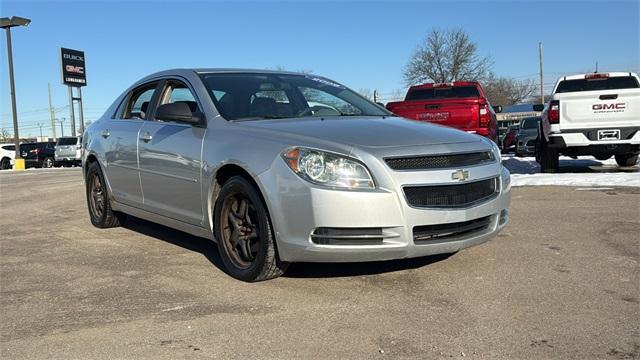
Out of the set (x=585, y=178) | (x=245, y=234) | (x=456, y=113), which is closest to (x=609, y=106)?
(x=585, y=178)

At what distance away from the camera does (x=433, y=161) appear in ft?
12.1

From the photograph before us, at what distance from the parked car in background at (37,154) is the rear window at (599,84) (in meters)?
28.2

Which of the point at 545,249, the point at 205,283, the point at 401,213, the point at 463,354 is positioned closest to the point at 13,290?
the point at 205,283

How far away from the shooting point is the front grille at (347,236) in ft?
11.5

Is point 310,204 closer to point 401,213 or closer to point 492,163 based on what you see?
point 401,213

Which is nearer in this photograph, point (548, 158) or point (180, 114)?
point (180, 114)

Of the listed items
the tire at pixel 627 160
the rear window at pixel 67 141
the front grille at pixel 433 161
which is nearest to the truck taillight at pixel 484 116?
the tire at pixel 627 160

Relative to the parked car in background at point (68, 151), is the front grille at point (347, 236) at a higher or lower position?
lower

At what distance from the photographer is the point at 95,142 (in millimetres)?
6219

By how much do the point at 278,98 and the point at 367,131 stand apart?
3.80 feet

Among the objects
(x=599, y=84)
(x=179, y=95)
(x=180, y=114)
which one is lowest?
(x=180, y=114)

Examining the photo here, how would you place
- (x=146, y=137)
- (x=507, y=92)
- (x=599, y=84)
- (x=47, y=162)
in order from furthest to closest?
(x=507, y=92)
(x=47, y=162)
(x=599, y=84)
(x=146, y=137)

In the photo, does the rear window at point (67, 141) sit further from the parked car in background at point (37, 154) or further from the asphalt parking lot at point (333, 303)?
the asphalt parking lot at point (333, 303)

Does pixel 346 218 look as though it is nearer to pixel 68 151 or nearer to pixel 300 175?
pixel 300 175
